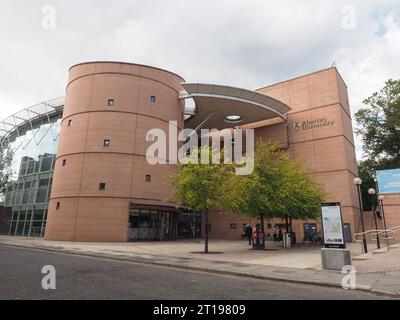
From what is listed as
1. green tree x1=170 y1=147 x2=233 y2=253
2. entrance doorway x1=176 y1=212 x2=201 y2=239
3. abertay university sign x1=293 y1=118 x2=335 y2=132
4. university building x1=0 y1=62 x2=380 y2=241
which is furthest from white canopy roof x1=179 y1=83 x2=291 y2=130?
green tree x1=170 y1=147 x2=233 y2=253

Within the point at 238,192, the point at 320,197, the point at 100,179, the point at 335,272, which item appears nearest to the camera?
the point at 335,272

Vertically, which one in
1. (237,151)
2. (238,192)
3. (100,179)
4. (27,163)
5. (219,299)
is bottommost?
(219,299)

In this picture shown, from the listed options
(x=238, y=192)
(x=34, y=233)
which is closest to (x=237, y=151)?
(x=238, y=192)

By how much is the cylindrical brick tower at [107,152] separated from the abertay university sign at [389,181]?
21347 mm

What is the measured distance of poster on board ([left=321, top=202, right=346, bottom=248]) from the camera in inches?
490

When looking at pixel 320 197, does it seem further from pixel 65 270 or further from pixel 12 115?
pixel 12 115

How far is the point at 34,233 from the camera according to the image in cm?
3612

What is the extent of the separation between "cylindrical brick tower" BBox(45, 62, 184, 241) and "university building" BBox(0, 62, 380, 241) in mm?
98

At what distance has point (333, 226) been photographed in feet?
42.0

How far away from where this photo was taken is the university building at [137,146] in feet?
95.7

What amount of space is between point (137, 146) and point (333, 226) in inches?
867

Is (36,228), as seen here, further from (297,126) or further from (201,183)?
(297,126)

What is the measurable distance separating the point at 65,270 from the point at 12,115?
43120mm

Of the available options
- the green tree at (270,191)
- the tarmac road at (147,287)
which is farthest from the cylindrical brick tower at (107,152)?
the tarmac road at (147,287)
